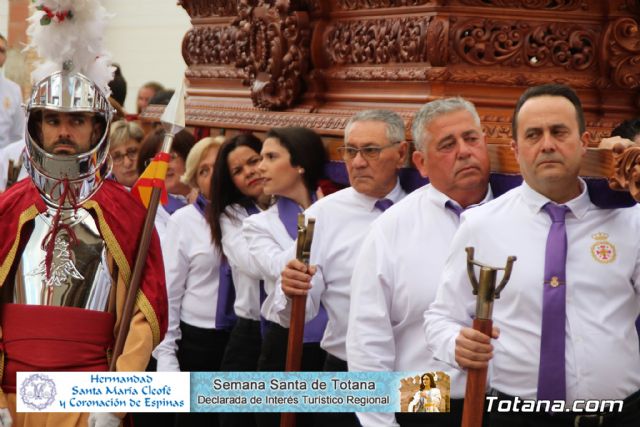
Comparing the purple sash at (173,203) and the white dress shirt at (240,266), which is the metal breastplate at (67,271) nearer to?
the white dress shirt at (240,266)

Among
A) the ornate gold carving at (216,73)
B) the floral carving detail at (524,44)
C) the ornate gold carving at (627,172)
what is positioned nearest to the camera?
the ornate gold carving at (627,172)

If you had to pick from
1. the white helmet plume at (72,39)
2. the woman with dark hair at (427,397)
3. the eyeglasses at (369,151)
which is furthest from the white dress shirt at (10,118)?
the woman with dark hair at (427,397)

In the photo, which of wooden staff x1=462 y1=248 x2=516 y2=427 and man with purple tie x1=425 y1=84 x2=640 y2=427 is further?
man with purple tie x1=425 y1=84 x2=640 y2=427

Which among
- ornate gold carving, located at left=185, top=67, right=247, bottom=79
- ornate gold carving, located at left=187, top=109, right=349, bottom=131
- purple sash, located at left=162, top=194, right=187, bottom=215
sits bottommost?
purple sash, located at left=162, top=194, right=187, bottom=215

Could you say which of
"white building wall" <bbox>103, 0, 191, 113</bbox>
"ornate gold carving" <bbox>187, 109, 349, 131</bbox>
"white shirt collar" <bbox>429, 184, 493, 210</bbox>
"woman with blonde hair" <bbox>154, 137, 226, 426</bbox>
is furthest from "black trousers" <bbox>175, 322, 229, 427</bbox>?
"white building wall" <bbox>103, 0, 191, 113</bbox>

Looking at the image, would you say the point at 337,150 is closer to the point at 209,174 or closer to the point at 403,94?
the point at 403,94

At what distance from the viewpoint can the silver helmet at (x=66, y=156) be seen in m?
5.39

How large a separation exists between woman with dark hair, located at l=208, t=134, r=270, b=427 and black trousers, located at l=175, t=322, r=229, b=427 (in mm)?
267

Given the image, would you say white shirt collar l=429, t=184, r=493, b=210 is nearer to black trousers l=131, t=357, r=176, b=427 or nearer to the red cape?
the red cape

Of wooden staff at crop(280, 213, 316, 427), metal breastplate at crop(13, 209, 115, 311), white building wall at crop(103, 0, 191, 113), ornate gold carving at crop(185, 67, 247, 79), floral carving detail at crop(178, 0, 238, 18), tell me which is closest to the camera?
metal breastplate at crop(13, 209, 115, 311)

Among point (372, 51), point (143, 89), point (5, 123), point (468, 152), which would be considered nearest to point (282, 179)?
point (372, 51)

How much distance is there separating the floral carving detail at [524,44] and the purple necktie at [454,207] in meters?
1.43

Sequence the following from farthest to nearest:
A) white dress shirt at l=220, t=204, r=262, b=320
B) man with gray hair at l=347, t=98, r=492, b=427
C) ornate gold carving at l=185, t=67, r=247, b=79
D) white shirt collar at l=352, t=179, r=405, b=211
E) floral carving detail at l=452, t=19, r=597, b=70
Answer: ornate gold carving at l=185, t=67, r=247, b=79 < white dress shirt at l=220, t=204, r=262, b=320 < floral carving detail at l=452, t=19, r=597, b=70 < white shirt collar at l=352, t=179, r=405, b=211 < man with gray hair at l=347, t=98, r=492, b=427

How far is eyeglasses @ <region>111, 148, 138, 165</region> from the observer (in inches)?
334
